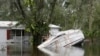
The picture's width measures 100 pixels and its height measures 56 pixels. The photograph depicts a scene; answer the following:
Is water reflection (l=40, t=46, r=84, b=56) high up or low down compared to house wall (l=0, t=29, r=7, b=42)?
up

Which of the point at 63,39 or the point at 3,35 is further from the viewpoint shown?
the point at 3,35

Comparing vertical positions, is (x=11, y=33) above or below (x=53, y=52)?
below

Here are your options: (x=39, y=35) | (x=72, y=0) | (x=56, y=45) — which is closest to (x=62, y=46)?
(x=56, y=45)

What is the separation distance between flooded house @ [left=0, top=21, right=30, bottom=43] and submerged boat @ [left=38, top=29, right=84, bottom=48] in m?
11.0

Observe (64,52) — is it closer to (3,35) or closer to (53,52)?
(53,52)

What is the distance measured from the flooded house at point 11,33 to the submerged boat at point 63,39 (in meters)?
11.0

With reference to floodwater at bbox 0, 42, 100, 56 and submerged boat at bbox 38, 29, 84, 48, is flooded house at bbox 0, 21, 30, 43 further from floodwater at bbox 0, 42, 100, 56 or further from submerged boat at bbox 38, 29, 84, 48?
floodwater at bbox 0, 42, 100, 56

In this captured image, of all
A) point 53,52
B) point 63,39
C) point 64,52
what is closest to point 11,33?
point 63,39

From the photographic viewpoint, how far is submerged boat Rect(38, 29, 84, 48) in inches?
1202

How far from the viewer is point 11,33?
1726 inches

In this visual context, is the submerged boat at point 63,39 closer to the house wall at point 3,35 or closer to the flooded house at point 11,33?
the flooded house at point 11,33

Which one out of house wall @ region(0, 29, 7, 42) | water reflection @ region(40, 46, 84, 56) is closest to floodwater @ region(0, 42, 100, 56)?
water reflection @ region(40, 46, 84, 56)

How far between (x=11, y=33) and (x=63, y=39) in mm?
14346

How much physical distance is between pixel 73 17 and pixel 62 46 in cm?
2389
